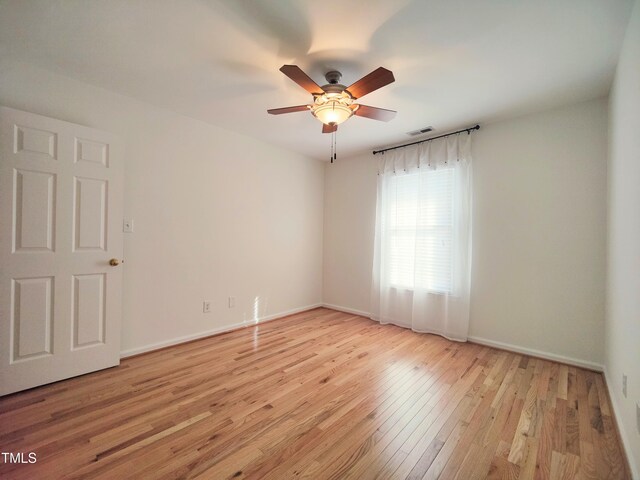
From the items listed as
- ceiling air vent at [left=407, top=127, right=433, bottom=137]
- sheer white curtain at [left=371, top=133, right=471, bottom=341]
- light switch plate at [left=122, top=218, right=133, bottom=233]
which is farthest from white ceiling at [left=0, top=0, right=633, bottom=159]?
light switch plate at [left=122, top=218, right=133, bottom=233]

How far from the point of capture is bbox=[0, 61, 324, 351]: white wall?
2.50 meters

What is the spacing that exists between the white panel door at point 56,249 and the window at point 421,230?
318 cm

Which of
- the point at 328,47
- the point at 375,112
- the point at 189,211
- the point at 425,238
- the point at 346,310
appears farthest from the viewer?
the point at 346,310

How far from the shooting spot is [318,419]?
1786mm

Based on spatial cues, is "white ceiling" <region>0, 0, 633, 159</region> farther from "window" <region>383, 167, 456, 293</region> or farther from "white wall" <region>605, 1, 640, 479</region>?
"window" <region>383, 167, 456, 293</region>

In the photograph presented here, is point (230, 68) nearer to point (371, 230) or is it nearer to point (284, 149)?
point (284, 149)

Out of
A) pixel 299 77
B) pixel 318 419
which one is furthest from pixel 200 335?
pixel 299 77

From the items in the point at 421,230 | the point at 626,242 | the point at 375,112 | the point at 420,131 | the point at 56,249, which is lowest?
the point at 56,249

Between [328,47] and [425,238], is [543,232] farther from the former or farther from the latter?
[328,47]

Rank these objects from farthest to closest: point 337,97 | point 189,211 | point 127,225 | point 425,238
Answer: point 425,238, point 189,211, point 127,225, point 337,97

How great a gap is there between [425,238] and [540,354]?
165cm

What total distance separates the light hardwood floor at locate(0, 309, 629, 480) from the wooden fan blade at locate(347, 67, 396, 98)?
225cm

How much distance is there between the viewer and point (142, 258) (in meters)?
2.78

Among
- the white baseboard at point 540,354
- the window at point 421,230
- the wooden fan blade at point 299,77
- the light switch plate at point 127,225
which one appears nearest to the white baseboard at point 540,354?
the white baseboard at point 540,354
